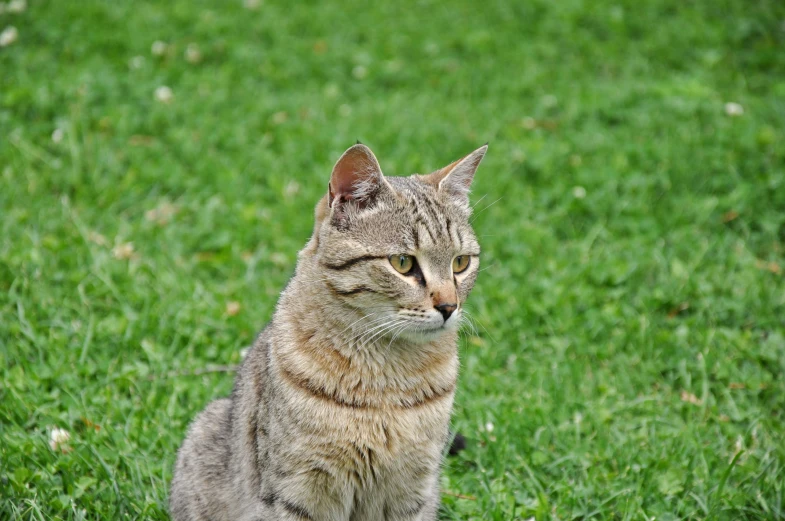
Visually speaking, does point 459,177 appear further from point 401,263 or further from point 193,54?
point 193,54

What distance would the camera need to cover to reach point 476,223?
6.05 meters

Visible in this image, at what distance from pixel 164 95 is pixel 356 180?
178 inches

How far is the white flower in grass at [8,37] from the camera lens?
293 inches

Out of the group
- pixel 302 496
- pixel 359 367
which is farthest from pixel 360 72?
pixel 302 496

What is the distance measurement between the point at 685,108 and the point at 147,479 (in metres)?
5.50

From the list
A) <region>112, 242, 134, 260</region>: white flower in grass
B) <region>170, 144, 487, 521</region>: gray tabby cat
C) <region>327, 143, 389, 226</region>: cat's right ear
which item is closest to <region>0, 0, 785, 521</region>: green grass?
<region>112, 242, 134, 260</region>: white flower in grass

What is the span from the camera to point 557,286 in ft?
17.7

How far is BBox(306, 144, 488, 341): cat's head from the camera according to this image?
3.06 m

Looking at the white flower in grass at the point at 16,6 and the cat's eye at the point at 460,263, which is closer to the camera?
the cat's eye at the point at 460,263

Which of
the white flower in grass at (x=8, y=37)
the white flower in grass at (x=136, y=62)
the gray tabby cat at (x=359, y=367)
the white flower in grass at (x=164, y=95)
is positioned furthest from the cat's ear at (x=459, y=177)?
the white flower in grass at (x=8, y=37)

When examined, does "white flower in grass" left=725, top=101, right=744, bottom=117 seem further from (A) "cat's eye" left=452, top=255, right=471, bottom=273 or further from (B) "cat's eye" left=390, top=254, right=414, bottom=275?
(B) "cat's eye" left=390, top=254, right=414, bottom=275

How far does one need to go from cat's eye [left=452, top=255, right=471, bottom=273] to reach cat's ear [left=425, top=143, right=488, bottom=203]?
0.96 ft

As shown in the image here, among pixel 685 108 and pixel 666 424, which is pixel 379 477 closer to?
pixel 666 424

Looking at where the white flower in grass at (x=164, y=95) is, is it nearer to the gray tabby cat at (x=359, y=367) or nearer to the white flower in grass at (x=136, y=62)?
the white flower in grass at (x=136, y=62)
